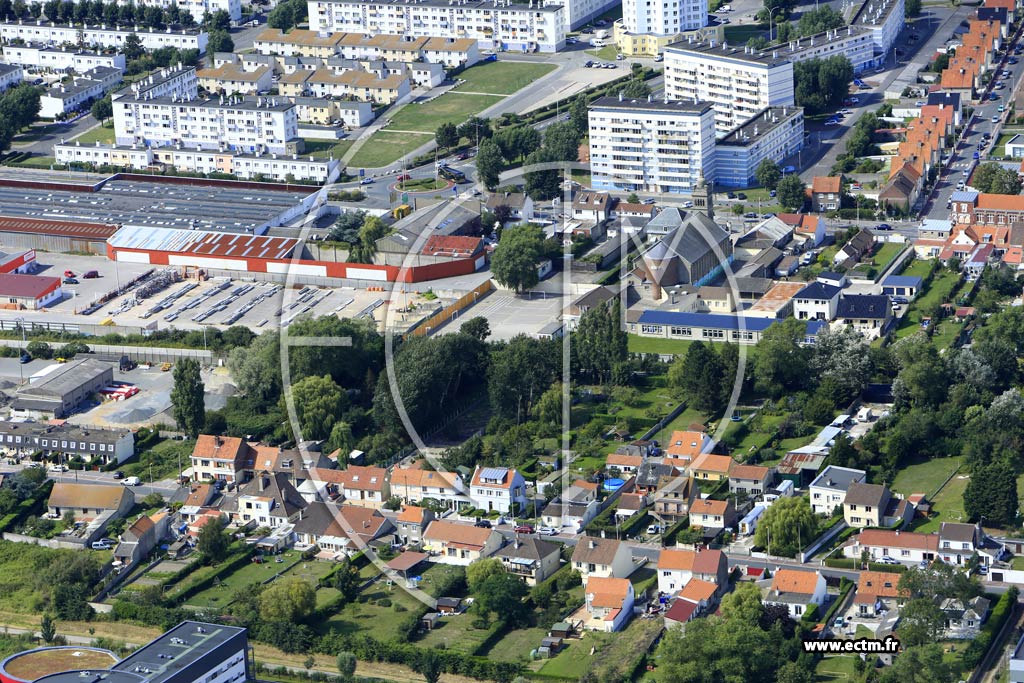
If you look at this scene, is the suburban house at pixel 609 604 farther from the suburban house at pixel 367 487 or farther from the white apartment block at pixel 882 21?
the white apartment block at pixel 882 21

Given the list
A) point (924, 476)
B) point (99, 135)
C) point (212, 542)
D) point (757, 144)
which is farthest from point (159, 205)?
point (924, 476)

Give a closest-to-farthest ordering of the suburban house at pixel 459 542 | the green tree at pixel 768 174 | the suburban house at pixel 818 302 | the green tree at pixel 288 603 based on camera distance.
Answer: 1. the green tree at pixel 288 603
2. the suburban house at pixel 459 542
3. the suburban house at pixel 818 302
4. the green tree at pixel 768 174

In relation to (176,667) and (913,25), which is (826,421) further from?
(913,25)

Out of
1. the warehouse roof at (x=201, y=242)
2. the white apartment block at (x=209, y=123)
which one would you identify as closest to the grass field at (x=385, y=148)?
the white apartment block at (x=209, y=123)

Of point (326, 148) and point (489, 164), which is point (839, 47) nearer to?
point (489, 164)

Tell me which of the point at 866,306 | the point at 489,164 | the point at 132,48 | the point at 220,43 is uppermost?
the point at 220,43

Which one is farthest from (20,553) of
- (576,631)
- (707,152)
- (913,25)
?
(913,25)
